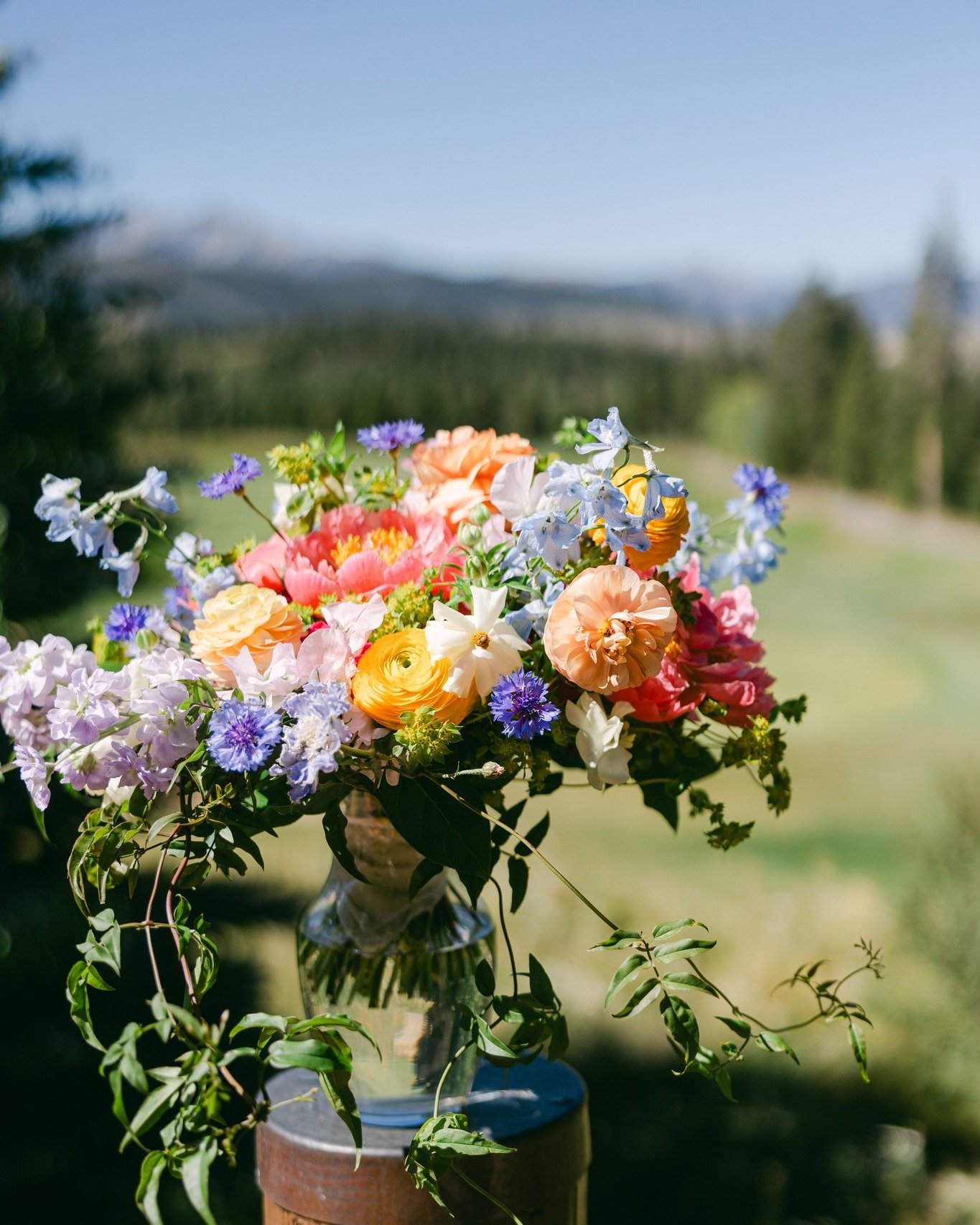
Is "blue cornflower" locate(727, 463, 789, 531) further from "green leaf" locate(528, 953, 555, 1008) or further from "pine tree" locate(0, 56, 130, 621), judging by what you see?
"pine tree" locate(0, 56, 130, 621)

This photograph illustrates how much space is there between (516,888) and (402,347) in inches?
183

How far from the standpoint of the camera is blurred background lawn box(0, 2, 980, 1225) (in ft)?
8.21

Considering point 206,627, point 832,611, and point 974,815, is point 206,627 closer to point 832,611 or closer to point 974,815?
point 974,815

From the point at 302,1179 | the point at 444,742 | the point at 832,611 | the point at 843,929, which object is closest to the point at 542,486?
the point at 444,742

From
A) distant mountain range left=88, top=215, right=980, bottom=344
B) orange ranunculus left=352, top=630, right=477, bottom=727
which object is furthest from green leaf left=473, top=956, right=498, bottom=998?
distant mountain range left=88, top=215, right=980, bottom=344

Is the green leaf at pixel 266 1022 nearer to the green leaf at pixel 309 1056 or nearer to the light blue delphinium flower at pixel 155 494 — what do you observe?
the green leaf at pixel 309 1056

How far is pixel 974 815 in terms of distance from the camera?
3.07m

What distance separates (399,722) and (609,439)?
232mm

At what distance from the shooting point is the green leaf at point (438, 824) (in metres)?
0.74

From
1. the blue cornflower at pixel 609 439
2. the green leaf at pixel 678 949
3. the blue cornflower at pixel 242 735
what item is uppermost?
the blue cornflower at pixel 609 439

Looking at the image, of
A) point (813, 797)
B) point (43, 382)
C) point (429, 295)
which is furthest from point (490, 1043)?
point (429, 295)

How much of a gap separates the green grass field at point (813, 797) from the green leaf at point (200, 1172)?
2217 millimetres

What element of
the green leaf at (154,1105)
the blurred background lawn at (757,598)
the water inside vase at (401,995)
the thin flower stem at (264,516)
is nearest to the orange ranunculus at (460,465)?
the thin flower stem at (264,516)

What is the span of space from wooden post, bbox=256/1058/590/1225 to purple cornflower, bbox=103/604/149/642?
434 millimetres
